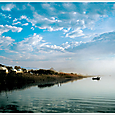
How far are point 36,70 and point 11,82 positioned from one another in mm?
98602

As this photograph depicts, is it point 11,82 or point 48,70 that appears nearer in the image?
point 11,82

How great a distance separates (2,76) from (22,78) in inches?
551

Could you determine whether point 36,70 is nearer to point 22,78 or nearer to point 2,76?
point 22,78

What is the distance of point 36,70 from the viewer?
162750mm

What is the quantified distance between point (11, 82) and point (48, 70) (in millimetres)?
107459

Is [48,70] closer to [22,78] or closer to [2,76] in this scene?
[22,78]

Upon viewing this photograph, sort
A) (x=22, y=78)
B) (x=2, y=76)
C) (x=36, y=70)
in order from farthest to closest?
(x=36, y=70) → (x=22, y=78) → (x=2, y=76)

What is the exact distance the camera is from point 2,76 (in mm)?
63000

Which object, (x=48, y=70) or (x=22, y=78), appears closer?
(x=22, y=78)

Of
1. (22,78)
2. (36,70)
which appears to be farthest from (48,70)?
(22,78)

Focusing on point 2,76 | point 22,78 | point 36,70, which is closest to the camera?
point 2,76

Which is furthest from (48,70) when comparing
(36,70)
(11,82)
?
(11,82)

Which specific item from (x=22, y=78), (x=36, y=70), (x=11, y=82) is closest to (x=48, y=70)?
(x=36, y=70)

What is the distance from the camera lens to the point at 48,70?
561ft
